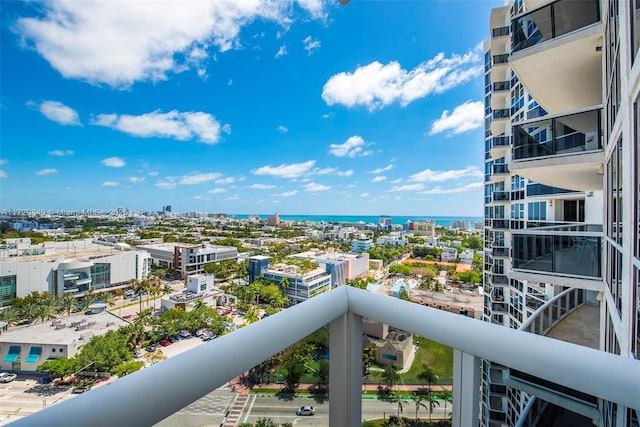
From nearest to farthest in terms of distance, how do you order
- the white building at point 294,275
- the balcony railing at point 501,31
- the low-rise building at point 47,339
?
the low-rise building at point 47,339, the white building at point 294,275, the balcony railing at point 501,31

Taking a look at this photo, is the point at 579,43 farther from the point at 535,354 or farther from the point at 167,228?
the point at 167,228

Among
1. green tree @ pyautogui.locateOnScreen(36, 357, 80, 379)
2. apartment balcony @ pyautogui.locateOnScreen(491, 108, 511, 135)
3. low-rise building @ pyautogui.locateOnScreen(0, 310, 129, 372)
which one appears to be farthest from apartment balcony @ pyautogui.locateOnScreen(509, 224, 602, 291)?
apartment balcony @ pyautogui.locateOnScreen(491, 108, 511, 135)

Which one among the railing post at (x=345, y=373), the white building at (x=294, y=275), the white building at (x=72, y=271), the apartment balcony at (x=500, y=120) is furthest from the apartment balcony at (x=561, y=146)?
the apartment balcony at (x=500, y=120)

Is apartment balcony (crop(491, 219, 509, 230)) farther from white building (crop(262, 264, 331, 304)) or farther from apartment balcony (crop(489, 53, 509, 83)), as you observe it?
white building (crop(262, 264, 331, 304))

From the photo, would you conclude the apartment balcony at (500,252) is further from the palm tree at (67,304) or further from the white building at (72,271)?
the palm tree at (67,304)

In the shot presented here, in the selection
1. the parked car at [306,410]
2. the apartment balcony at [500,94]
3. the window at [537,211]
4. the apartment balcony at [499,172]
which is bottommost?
the parked car at [306,410]
